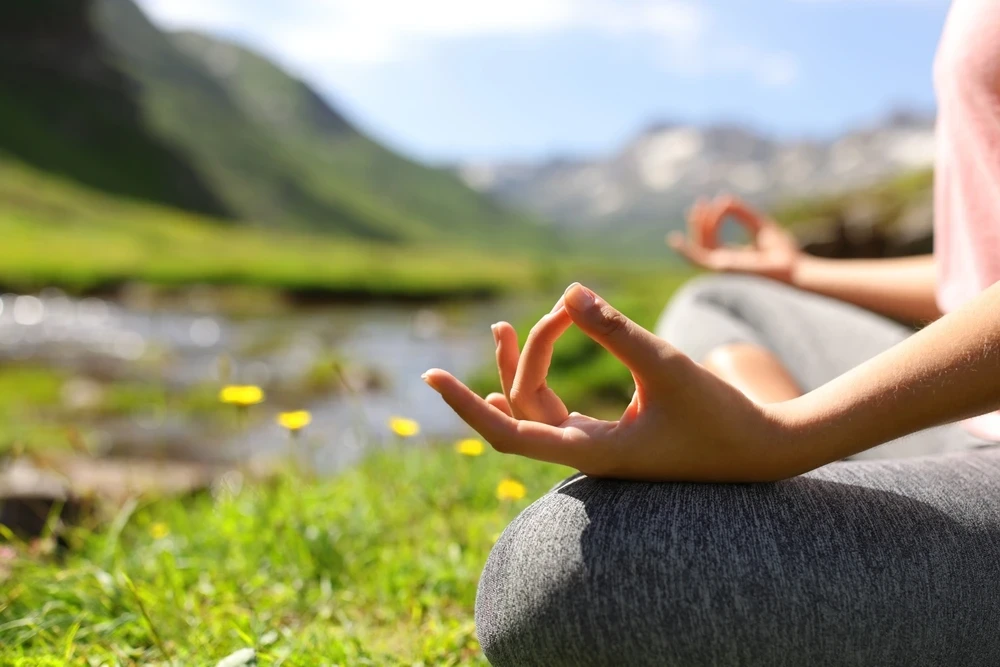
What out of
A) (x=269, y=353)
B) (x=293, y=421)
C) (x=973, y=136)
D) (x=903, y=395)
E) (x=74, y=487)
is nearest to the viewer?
(x=903, y=395)

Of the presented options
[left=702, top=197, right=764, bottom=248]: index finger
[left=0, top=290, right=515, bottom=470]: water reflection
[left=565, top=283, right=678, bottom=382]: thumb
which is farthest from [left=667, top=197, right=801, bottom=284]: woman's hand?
[left=565, top=283, right=678, bottom=382]: thumb

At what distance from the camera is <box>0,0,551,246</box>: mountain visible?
83375 mm

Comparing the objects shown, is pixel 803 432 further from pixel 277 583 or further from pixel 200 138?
pixel 200 138

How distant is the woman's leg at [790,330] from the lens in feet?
7.25

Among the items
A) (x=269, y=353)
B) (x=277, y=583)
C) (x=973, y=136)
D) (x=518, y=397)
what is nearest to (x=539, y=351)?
(x=518, y=397)

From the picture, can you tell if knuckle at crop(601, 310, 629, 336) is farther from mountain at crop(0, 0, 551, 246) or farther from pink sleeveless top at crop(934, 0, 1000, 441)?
mountain at crop(0, 0, 551, 246)

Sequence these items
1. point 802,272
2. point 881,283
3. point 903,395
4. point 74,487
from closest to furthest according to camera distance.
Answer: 1. point 903,395
2. point 881,283
3. point 802,272
4. point 74,487

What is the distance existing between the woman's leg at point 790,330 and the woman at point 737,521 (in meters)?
0.86

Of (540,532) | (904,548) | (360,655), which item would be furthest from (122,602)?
(904,548)

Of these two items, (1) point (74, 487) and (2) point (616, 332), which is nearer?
(2) point (616, 332)

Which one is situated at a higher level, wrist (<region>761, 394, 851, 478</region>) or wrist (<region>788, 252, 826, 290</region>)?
wrist (<region>788, 252, 826, 290</region>)

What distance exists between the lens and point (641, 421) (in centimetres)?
113

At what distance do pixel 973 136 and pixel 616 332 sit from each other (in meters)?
0.97


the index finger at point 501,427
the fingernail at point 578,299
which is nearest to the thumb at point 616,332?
the fingernail at point 578,299
